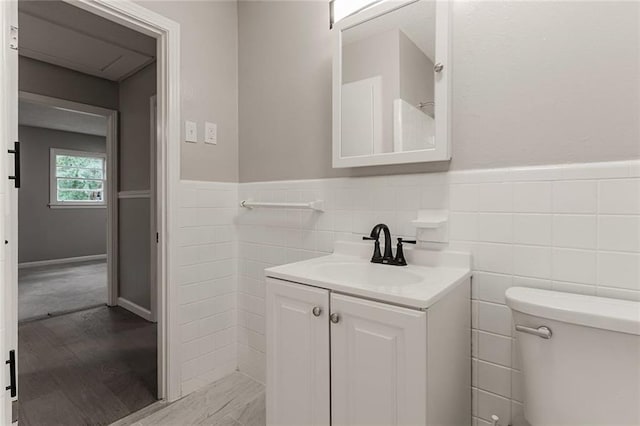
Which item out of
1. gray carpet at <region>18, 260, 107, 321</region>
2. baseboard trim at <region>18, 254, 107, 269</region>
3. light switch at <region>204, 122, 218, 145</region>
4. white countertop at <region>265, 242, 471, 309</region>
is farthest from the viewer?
baseboard trim at <region>18, 254, 107, 269</region>

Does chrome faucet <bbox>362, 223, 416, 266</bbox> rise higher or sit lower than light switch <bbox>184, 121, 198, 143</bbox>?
lower

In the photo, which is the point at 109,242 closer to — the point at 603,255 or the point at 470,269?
the point at 470,269

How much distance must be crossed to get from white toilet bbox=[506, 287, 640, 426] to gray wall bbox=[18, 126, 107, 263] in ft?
22.6

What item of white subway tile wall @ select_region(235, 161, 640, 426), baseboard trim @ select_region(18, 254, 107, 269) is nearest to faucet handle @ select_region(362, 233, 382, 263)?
white subway tile wall @ select_region(235, 161, 640, 426)

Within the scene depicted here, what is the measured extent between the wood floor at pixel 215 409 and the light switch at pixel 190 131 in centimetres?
137

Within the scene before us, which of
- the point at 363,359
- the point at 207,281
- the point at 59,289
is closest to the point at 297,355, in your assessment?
the point at 363,359

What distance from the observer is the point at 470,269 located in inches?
47.5

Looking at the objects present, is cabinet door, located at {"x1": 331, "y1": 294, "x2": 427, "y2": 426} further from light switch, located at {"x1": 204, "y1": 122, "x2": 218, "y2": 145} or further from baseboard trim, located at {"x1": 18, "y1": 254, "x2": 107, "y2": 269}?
baseboard trim, located at {"x1": 18, "y1": 254, "x2": 107, "y2": 269}

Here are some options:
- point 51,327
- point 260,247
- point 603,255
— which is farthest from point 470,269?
point 51,327

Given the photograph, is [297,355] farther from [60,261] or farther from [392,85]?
[60,261]

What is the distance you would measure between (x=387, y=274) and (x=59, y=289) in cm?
454

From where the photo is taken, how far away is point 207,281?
1876 mm

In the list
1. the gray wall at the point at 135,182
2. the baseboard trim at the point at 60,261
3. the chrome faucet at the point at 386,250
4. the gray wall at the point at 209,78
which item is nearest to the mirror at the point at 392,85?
the chrome faucet at the point at 386,250

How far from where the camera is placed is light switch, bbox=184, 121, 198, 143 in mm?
1771
